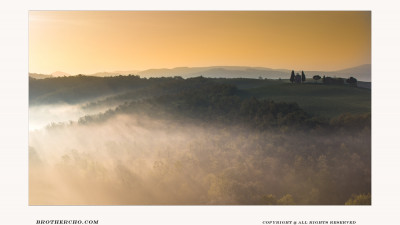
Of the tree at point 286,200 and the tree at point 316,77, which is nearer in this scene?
the tree at point 286,200

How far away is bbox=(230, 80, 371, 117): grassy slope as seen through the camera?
1480 centimetres

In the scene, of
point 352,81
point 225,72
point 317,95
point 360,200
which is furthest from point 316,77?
point 360,200

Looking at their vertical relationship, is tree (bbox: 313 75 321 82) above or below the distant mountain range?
below

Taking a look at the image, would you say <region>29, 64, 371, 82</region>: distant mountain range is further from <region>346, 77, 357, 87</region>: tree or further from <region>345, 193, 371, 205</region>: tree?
<region>345, 193, 371, 205</region>: tree

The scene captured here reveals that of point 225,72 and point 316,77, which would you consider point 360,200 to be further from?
point 225,72

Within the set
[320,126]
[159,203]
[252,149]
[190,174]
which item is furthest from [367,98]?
[159,203]

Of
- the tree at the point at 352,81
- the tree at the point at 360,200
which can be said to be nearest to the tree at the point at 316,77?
the tree at the point at 352,81

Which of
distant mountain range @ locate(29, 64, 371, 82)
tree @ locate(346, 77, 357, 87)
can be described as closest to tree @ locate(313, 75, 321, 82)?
distant mountain range @ locate(29, 64, 371, 82)

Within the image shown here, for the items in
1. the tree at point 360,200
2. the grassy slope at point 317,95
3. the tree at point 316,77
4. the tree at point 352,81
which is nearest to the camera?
the tree at point 360,200

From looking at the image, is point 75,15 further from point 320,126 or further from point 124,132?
point 320,126

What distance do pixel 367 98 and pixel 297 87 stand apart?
1882 millimetres

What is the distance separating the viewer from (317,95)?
15367mm

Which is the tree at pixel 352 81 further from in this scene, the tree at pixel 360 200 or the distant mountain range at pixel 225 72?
the tree at pixel 360 200

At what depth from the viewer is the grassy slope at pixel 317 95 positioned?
583 inches
